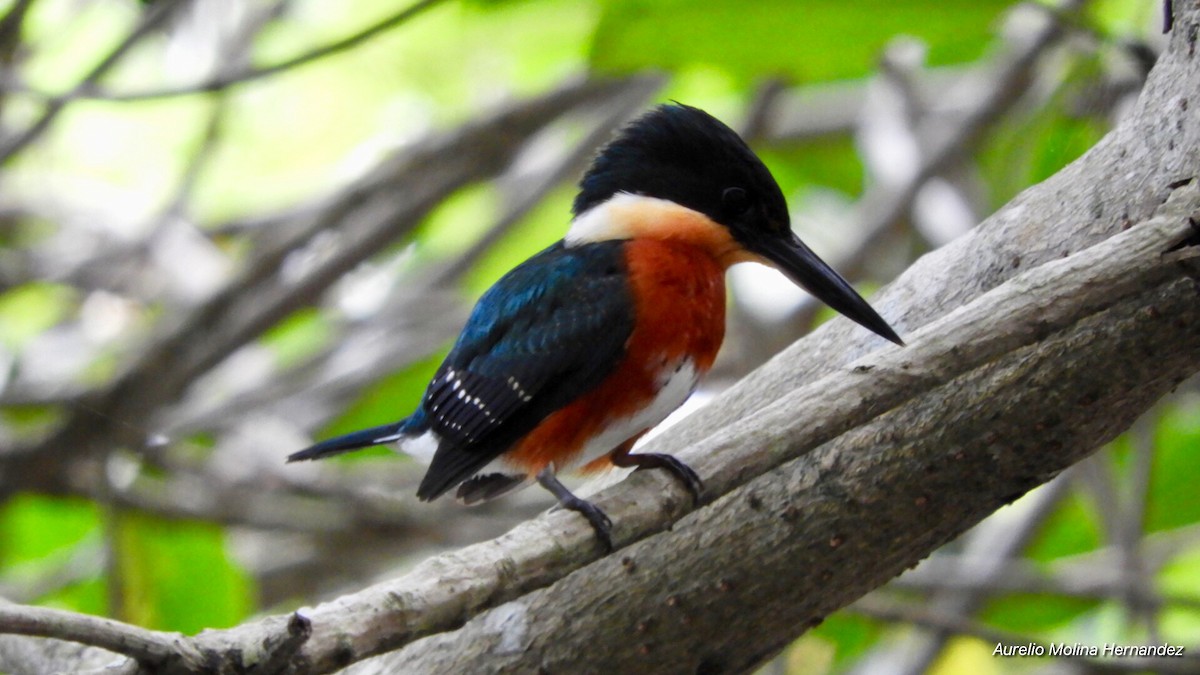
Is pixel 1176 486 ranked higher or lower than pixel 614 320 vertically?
lower

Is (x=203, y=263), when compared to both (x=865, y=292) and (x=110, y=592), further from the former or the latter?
(x=865, y=292)

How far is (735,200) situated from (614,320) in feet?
1.08

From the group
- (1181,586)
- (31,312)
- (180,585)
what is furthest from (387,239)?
(1181,586)

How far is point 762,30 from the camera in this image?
8.79 ft

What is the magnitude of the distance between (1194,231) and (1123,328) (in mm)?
216

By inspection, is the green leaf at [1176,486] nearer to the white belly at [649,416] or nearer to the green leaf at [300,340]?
the white belly at [649,416]

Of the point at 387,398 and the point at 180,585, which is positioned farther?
the point at 387,398

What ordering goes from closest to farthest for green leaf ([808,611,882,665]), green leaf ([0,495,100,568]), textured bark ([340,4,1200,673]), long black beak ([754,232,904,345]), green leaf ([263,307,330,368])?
1. textured bark ([340,4,1200,673])
2. long black beak ([754,232,904,345])
3. green leaf ([808,611,882,665])
4. green leaf ([0,495,100,568])
5. green leaf ([263,307,330,368])

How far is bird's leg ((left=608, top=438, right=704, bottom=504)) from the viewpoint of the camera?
5.48 ft

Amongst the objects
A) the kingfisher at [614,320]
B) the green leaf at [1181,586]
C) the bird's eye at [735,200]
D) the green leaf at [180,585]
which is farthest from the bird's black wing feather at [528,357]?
the green leaf at [1181,586]

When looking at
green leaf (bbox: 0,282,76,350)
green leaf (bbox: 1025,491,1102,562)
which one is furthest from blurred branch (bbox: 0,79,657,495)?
green leaf (bbox: 1025,491,1102,562)

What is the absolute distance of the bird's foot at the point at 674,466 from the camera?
65.6 inches

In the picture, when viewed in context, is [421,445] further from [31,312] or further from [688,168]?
[31,312]

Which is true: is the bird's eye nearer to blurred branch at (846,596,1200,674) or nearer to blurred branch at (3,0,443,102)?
blurred branch at (3,0,443,102)
